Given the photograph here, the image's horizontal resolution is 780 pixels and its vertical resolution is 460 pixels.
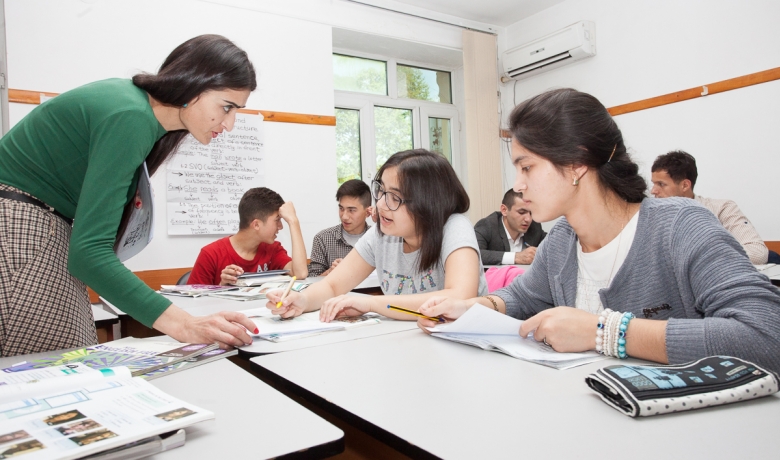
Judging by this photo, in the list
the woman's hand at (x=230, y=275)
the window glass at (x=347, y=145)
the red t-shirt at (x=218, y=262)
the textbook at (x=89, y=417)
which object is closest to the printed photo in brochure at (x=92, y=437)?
the textbook at (x=89, y=417)

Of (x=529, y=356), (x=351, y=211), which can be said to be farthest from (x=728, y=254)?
(x=351, y=211)

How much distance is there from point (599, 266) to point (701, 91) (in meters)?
3.52

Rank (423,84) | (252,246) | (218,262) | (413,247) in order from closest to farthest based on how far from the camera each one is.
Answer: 1. (413,247)
2. (218,262)
3. (252,246)
4. (423,84)

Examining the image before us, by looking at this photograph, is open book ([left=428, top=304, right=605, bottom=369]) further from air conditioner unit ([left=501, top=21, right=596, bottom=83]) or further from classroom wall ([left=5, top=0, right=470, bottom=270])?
air conditioner unit ([left=501, top=21, right=596, bottom=83])

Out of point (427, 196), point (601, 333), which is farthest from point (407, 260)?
point (601, 333)

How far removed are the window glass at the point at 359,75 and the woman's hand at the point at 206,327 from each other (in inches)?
152

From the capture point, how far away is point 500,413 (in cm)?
73

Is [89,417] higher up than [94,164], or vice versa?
[94,164]

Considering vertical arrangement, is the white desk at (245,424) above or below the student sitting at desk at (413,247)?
below

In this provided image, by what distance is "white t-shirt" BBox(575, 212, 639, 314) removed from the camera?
3.86 ft

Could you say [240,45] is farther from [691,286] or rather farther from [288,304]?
[691,286]

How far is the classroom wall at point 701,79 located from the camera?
12.1 feet

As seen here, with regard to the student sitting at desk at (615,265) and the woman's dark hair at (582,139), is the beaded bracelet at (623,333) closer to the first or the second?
the student sitting at desk at (615,265)

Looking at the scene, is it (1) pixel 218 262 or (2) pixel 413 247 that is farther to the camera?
(1) pixel 218 262
